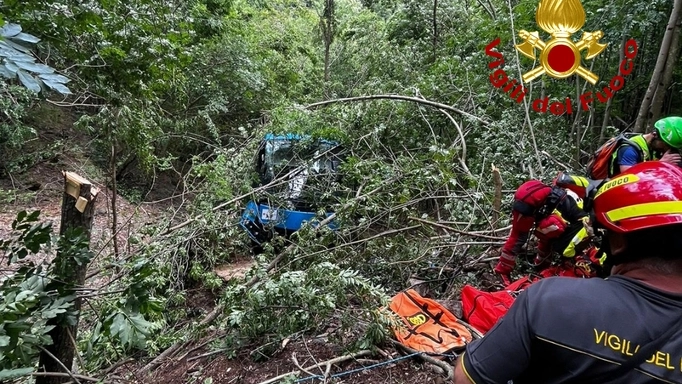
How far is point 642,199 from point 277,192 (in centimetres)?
476

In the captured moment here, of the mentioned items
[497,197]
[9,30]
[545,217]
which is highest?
[9,30]

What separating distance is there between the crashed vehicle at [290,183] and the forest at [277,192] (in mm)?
88

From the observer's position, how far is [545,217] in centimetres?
365

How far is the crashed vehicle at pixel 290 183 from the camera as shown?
539 centimetres

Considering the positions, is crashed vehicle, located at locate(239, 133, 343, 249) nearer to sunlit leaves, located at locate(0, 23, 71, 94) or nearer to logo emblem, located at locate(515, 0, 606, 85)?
logo emblem, located at locate(515, 0, 606, 85)

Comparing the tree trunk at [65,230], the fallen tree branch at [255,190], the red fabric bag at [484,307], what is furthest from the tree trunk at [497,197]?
the tree trunk at [65,230]

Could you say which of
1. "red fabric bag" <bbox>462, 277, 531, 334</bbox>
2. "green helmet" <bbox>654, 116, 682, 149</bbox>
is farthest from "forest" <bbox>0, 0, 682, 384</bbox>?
"green helmet" <bbox>654, 116, 682, 149</bbox>

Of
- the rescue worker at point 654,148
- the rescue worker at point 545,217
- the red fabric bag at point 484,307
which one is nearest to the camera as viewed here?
the red fabric bag at point 484,307

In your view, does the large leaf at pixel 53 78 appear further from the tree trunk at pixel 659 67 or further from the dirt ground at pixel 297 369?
the tree trunk at pixel 659 67

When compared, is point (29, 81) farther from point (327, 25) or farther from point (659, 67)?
point (327, 25)

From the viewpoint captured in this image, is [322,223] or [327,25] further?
[327,25]

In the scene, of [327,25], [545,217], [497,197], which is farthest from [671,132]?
[327,25]

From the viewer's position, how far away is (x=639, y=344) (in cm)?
95

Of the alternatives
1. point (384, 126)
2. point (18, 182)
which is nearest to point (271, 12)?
point (18, 182)
